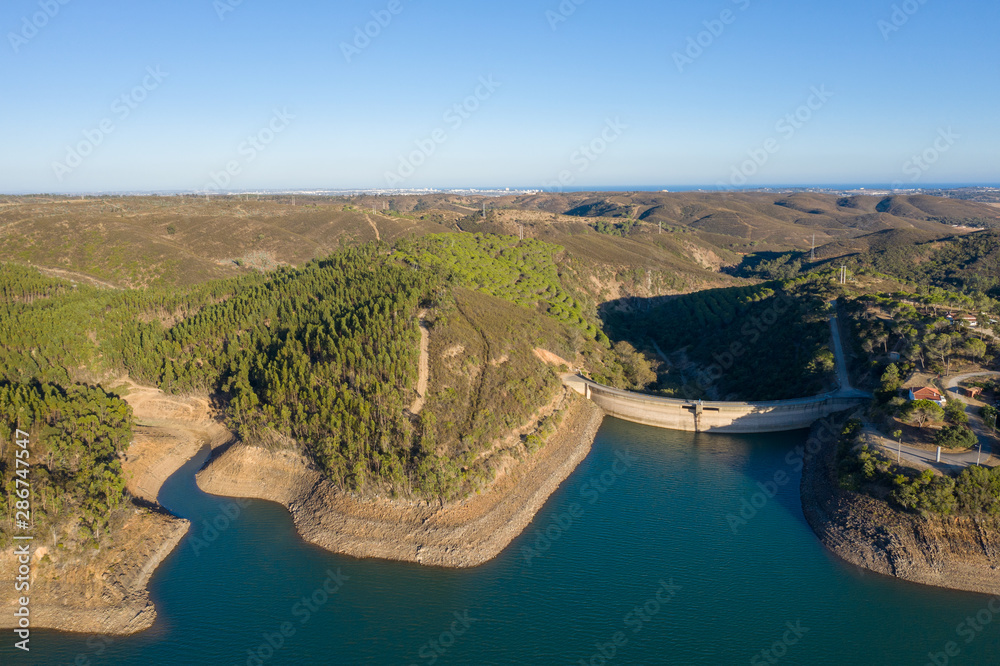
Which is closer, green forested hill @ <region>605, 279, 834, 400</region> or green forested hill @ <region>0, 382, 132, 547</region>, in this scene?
green forested hill @ <region>0, 382, 132, 547</region>

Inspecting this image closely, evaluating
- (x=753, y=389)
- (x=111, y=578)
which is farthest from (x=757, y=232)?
(x=111, y=578)

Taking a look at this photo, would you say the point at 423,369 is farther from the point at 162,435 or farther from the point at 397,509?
the point at 162,435

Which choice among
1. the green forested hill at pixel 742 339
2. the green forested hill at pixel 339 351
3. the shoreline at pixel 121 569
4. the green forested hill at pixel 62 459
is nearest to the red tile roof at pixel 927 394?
the green forested hill at pixel 742 339

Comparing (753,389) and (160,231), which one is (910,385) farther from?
(160,231)

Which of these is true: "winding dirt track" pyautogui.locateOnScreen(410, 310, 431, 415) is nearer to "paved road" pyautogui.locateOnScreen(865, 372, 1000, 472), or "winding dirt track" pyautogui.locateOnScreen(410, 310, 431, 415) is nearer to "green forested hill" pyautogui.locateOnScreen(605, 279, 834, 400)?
"green forested hill" pyautogui.locateOnScreen(605, 279, 834, 400)

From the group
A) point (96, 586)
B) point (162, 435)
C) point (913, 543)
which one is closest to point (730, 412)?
point (913, 543)

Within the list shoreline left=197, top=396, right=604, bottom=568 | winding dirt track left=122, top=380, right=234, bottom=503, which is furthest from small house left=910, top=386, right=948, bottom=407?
winding dirt track left=122, top=380, right=234, bottom=503
